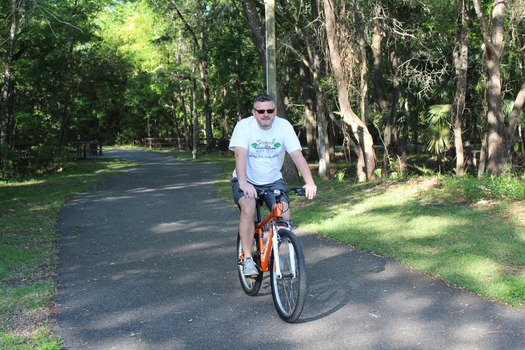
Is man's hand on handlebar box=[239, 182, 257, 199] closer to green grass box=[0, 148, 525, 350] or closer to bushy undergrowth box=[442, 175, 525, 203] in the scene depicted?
green grass box=[0, 148, 525, 350]

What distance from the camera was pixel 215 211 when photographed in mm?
11734

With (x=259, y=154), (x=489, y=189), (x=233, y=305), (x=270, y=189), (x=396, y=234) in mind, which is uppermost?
(x=259, y=154)

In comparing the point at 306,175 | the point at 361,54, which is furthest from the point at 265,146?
the point at 361,54

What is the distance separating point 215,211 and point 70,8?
735 inches

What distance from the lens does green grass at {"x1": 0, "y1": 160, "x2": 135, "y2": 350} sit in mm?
4605

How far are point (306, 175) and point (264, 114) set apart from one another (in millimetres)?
680

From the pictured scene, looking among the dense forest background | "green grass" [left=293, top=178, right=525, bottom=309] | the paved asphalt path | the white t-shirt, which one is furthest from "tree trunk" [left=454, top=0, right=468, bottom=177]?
the white t-shirt

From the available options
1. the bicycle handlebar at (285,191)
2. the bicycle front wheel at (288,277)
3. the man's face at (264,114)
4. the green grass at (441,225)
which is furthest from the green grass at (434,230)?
the man's face at (264,114)

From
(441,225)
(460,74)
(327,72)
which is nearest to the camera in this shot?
(441,225)

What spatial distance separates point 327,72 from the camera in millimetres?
17172

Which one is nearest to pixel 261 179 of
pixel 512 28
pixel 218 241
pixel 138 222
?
pixel 218 241

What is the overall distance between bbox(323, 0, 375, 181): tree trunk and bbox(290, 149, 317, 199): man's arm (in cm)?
1008

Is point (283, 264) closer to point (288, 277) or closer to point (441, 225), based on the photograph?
point (288, 277)

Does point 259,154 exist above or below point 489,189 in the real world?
above
